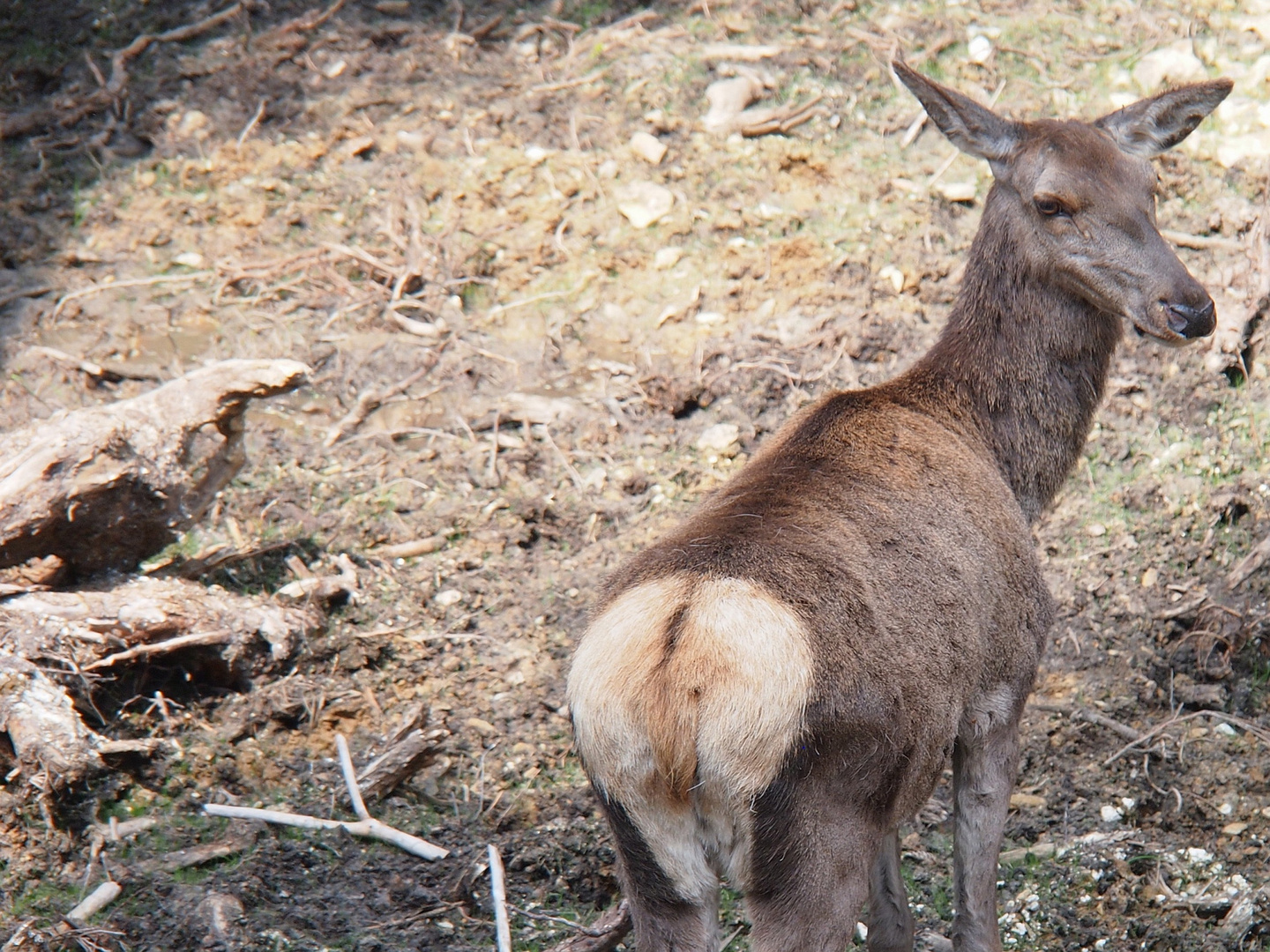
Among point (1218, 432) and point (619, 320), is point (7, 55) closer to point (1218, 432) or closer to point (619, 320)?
point (619, 320)

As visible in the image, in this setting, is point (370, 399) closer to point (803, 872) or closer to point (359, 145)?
point (359, 145)

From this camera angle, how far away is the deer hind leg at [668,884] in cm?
281

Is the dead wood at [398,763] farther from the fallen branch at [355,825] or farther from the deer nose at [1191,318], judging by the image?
the deer nose at [1191,318]

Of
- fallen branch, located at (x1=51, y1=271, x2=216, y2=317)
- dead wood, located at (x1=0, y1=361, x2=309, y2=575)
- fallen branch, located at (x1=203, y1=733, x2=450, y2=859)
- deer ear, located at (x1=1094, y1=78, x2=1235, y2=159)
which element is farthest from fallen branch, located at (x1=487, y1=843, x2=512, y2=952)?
fallen branch, located at (x1=51, y1=271, x2=216, y2=317)

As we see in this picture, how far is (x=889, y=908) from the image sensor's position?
3818 mm

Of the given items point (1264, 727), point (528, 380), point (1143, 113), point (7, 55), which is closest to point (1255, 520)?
point (1264, 727)

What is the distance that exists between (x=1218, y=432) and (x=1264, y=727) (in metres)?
1.64

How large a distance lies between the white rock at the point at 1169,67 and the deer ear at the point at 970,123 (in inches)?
133

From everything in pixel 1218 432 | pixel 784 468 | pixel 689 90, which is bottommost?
pixel 1218 432

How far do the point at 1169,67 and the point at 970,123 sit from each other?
3.62 m

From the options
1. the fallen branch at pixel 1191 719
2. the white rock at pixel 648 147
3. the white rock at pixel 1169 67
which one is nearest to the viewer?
the fallen branch at pixel 1191 719

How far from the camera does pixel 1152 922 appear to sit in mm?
3998

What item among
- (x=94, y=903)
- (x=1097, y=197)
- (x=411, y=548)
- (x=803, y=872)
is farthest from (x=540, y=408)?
(x=803, y=872)

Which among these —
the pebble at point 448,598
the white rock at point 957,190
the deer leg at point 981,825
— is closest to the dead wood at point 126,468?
the pebble at point 448,598
